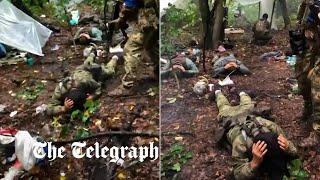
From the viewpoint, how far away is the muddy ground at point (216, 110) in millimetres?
2018

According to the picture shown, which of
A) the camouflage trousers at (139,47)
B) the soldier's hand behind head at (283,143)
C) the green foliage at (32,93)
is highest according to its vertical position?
the camouflage trousers at (139,47)

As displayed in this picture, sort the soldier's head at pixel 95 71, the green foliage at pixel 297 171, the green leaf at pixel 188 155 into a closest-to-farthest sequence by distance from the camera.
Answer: the green foliage at pixel 297 171
the green leaf at pixel 188 155
the soldier's head at pixel 95 71

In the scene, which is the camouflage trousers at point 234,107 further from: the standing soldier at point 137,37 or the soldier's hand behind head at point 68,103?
the soldier's hand behind head at point 68,103

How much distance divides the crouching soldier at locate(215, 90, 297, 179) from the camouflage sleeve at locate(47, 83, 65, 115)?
0.68 m

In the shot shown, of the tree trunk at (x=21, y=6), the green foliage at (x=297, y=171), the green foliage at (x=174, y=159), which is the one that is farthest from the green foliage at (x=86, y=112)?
the green foliage at (x=297, y=171)

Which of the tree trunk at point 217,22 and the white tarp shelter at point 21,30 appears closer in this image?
the tree trunk at point 217,22

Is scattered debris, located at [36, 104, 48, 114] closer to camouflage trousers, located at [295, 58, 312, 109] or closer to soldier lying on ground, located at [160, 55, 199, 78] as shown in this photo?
soldier lying on ground, located at [160, 55, 199, 78]

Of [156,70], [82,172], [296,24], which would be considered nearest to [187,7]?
[156,70]

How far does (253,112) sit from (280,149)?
0.18m

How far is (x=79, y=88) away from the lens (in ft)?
7.34

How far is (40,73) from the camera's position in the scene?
226 cm

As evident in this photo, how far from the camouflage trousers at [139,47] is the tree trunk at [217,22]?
25 cm

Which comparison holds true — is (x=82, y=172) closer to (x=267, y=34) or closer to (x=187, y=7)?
(x=187, y=7)

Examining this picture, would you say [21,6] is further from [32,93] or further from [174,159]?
[174,159]
